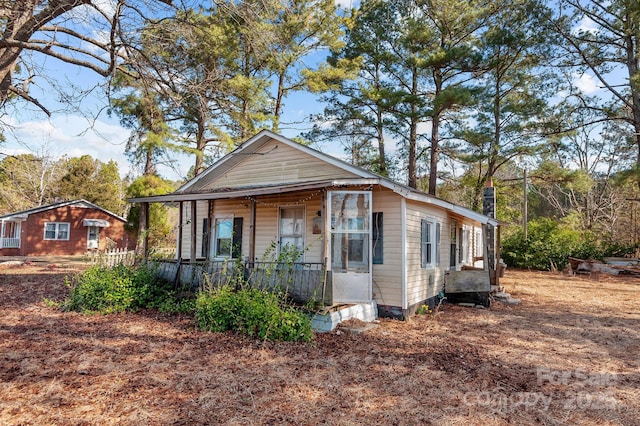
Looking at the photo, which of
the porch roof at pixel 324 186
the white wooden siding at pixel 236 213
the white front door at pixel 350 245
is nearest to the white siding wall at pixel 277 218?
the white wooden siding at pixel 236 213

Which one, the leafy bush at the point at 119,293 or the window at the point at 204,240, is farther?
the window at the point at 204,240

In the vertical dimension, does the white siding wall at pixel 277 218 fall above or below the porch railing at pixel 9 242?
above

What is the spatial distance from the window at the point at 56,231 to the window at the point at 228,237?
72.3 feet

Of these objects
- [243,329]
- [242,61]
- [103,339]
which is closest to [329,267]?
[243,329]

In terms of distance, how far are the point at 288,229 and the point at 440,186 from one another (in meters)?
19.3

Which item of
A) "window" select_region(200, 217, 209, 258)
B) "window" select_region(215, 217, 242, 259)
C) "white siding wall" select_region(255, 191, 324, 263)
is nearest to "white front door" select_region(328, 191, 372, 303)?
"white siding wall" select_region(255, 191, 324, 263)

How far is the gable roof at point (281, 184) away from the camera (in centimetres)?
772

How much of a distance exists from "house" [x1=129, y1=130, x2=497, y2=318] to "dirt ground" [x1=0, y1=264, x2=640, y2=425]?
3.77 feet

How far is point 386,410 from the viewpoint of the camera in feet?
12.8

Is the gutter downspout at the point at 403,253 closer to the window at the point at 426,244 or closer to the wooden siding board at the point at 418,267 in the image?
the wooden siding board at the point at 418,267

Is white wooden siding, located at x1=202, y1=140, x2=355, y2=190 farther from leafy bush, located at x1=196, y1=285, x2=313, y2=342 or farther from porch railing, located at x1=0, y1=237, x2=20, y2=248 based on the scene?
porch railing, located at x1=0, y1=237, x2=20, y2=248

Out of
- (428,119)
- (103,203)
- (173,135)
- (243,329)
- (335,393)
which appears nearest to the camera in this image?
(335,393)

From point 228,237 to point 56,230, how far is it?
74.0ft

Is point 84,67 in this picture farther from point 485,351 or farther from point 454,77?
point 454,77
